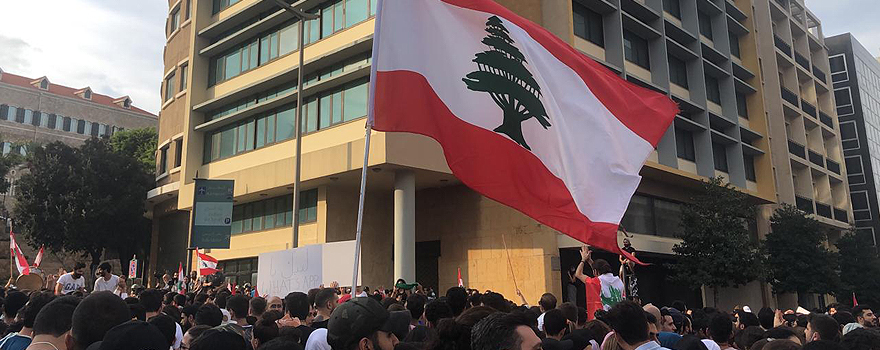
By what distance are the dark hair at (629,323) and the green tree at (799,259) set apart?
30.0 m

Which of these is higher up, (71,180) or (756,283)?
(71,180)

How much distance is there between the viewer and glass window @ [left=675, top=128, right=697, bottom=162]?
3048 centimetres

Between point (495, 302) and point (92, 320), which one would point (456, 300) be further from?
point (92, 320)

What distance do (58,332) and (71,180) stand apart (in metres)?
41.3

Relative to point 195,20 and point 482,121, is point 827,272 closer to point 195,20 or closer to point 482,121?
point 482,121

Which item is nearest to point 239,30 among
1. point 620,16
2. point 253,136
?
point 253,136

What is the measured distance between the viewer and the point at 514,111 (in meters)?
8.25

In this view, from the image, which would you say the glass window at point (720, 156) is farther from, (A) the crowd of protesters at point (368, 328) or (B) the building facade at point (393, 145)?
(A) the crowd of protesters at point (368, 328)

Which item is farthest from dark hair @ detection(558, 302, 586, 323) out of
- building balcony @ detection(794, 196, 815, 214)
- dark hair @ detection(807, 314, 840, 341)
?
building balcony @ detection(794, 196, 815, 214)

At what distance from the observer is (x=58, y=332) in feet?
12.8

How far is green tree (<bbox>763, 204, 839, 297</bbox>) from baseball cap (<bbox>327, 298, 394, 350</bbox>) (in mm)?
31525

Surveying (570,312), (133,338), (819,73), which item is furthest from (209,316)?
(819,73)

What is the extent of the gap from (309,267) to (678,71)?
85.0 feet

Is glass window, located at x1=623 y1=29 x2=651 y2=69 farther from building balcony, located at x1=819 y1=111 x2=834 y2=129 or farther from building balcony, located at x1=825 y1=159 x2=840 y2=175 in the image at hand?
building balcony, located at x1=819 y1=111 x2=834 y2=129
